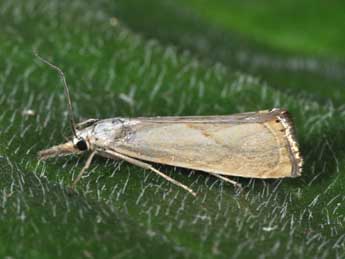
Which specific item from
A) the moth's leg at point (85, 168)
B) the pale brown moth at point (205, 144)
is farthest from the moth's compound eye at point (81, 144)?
the moth's leg at point (85, 168)

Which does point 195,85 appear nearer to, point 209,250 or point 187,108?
point 187,108

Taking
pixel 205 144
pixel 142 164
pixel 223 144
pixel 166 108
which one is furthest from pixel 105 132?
pixel 166 108

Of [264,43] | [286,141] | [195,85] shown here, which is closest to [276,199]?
[286,141]

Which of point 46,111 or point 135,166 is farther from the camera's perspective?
point 46,111

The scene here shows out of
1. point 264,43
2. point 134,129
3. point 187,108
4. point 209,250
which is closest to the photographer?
point 209,250

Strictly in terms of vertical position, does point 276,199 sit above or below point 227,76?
below

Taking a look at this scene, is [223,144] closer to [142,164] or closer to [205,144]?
[205,144]

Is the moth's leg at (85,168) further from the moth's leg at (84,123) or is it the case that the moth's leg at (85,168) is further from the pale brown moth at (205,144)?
the moth's leg at (84,123)

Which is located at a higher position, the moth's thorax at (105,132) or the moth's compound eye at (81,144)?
the moth's thorax at (105,132)
